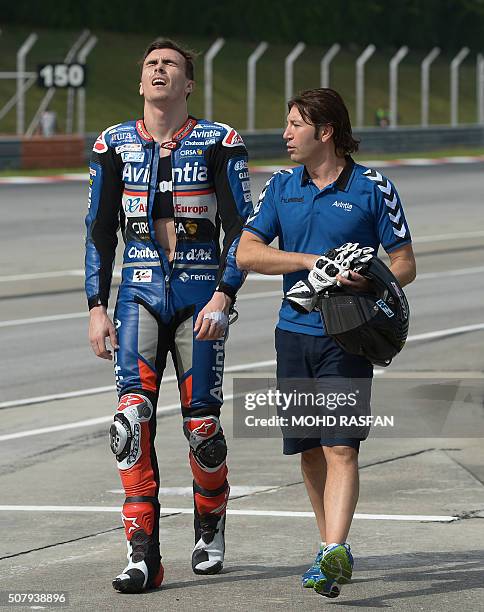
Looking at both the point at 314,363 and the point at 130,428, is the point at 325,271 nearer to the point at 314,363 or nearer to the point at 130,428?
the point at 314,363

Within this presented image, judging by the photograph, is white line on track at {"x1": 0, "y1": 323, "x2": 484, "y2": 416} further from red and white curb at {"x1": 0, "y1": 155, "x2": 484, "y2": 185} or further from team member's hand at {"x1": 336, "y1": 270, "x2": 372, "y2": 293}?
red and white curb at {"x1": 0, "y1": 155, "x2": 484, "y2": 185}

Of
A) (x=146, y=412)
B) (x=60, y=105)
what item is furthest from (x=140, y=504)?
(x=60, y=105)

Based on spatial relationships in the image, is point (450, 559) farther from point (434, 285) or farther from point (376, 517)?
point (434, 285)

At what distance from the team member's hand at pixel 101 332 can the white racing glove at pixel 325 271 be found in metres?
0.88

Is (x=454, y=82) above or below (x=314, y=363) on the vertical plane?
above

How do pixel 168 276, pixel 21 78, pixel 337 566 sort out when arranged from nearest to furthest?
pixel 337 566 → pixel 168 276 → pixel 21 78

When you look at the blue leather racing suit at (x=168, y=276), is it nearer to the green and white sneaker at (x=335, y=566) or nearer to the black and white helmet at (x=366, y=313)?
the black and white helmet at (x=366, y=313)

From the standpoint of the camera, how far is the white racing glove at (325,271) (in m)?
6.11

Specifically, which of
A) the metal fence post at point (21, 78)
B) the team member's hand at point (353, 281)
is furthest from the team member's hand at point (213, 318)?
the metal fence post at point (21, 78)

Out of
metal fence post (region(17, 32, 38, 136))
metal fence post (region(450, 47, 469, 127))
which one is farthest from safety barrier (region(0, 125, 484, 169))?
metal fence post (region(450, 47, 469, 127))

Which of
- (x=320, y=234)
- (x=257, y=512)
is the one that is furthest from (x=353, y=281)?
(x=257, y=512)

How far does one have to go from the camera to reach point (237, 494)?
8.47m

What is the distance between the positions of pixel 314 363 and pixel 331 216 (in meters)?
0.59

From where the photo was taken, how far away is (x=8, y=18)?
209 feet
